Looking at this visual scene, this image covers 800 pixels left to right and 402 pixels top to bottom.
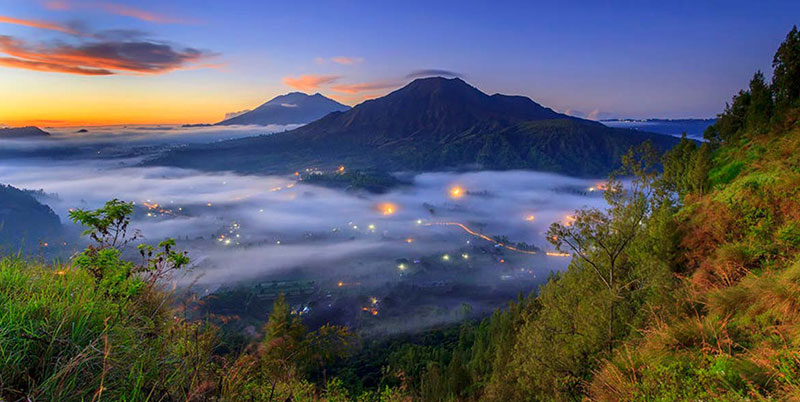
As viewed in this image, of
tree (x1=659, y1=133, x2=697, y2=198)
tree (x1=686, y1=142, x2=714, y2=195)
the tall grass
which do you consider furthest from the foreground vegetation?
tree (x1=659, y1=133, x2=697, y2=198)

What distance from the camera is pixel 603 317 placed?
46.0ft

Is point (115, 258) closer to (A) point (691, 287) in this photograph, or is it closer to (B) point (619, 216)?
(A) point (691, 287)

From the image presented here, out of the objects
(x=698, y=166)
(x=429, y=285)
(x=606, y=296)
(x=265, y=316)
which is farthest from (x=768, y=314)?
(x=429, y=285)

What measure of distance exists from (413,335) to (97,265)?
105846 millimetres

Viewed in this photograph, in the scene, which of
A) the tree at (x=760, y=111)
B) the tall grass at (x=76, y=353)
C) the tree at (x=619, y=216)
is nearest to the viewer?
the tall grass at (x=76, y=353)

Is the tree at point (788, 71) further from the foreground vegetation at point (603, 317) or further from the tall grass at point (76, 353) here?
the tall grass at point (76, 353)

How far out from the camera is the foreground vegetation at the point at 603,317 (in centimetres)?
368

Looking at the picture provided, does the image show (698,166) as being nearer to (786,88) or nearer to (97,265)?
(786,88)

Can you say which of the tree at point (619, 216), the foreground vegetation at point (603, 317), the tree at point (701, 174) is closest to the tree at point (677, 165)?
the foreground vegetation at point (603, 317)

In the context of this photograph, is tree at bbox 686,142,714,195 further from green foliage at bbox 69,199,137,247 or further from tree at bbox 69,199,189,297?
green foliage at bbox 69,199,137,247

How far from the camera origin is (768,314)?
623cm

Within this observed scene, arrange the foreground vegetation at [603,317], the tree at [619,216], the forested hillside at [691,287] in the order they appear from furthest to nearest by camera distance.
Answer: the tree at [619,216] → the forested hillside at [691,287] → the foreground vegetation at [603,317]

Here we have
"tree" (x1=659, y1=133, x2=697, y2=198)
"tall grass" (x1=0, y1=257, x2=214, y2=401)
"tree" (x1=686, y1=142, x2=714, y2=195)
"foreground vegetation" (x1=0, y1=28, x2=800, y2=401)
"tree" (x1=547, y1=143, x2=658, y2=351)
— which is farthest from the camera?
"tree" (x1=659, y1=133, x2=697, y2=198)

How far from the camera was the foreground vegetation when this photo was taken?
368cm
